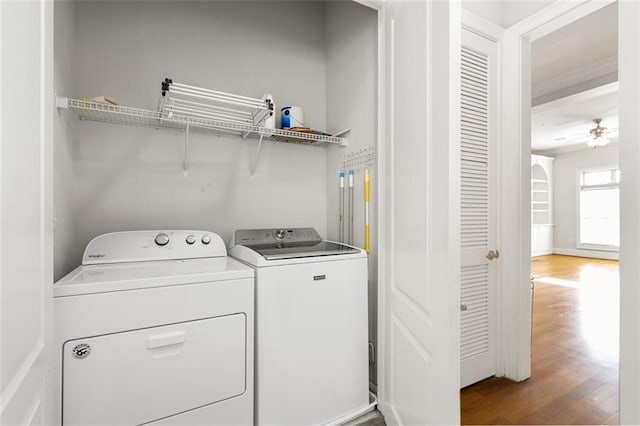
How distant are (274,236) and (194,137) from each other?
2.81ft

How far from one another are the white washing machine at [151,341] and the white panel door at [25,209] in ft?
0.63

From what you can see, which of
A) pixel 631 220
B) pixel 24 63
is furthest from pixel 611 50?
pixel 24 63

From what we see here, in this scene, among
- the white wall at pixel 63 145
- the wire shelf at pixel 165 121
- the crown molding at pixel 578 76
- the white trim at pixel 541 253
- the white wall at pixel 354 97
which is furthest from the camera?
the white trim at pixel 541 253

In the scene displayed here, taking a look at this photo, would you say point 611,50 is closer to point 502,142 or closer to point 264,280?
point 502,142

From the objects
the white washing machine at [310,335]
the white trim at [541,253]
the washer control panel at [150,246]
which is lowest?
the white trim at [541,253]

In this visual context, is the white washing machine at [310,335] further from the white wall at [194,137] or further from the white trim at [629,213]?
the white trim at [629,213]

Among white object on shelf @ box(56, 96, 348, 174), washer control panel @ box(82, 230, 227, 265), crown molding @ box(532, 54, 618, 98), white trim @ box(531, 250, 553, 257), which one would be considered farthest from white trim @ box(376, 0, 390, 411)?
white trim @ box(531, 250, 553, 257)

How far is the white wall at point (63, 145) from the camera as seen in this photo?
130 centimetres

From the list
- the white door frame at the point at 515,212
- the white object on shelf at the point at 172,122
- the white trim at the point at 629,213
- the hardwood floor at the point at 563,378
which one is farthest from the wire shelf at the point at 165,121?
the hardwood floor at the point at 563,378

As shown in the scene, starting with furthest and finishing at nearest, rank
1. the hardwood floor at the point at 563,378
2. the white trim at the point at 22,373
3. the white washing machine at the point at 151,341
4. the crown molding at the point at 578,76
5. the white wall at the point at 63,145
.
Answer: the crown molding at the point at 578,76 → the hardwood floor at the point at 563,378 → the white wall at the point at 63,145 → the white washing machine at the point at 151,341 → the white trim at the point at 22,373

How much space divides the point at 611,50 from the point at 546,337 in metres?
3.00

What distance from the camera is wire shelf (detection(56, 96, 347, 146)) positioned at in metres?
1.42

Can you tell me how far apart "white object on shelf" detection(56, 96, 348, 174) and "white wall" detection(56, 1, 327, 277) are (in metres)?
0.06

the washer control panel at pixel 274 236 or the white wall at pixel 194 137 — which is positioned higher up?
the white wall at pixel 194 137
